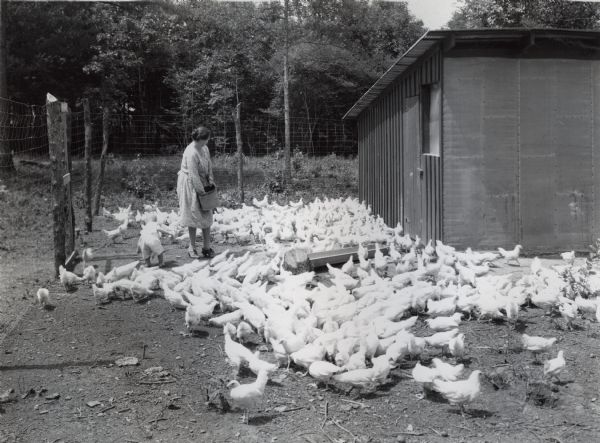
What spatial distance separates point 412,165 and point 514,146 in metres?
2.01

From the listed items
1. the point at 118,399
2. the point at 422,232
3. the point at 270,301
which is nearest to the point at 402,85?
the point at 422,232

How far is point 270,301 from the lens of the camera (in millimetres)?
5645

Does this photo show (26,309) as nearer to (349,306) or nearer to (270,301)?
(270,301)

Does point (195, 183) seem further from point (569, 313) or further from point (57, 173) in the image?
point (569, 313)

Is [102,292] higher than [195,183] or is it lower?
lower

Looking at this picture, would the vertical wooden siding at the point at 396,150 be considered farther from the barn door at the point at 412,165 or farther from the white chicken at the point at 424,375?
the white chicken at the point at 424,375

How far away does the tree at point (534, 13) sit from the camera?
74.4 ft

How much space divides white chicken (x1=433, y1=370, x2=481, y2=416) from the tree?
69.7 feet

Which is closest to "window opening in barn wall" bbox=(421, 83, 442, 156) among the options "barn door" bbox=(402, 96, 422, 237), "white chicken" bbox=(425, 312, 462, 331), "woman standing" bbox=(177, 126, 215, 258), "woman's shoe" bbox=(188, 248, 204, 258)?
"barn door" bbox=(402, 96, 422, 237)

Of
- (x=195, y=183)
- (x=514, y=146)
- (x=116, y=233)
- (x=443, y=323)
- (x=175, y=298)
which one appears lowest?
(x=443, y=323)

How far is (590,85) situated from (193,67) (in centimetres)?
2116

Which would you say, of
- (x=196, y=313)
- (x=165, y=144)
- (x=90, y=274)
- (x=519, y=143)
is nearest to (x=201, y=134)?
(x=90, y=274)

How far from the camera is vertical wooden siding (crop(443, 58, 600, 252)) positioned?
336 inches

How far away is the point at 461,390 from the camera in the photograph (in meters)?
3.76
